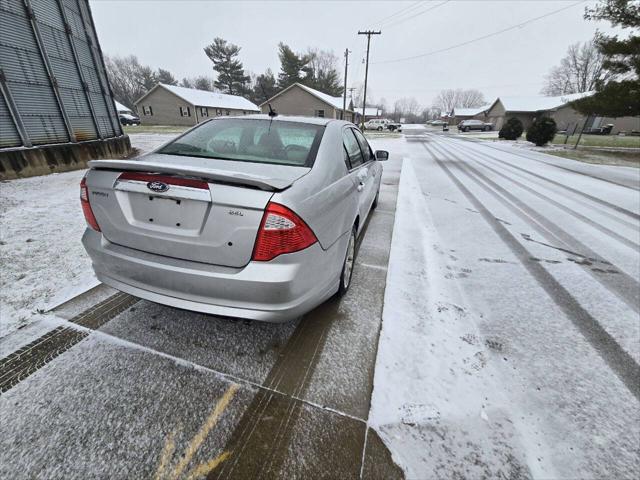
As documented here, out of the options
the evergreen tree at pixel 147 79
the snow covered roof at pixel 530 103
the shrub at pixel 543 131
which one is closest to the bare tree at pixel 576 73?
the snow covered roof at pixel 530 103

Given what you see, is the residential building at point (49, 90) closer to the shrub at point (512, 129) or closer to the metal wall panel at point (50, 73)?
the metal wall panel at point (50, 73)

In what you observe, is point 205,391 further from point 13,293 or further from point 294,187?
point 13,293

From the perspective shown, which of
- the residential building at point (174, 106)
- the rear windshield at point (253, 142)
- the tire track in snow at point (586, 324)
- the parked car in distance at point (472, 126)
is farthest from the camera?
the parked car in distance at point (472, 126)

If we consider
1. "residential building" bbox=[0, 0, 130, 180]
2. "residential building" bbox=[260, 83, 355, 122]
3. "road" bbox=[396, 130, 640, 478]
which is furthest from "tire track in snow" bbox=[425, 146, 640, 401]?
"residential building" bbox=[260, 83, 355, 122]

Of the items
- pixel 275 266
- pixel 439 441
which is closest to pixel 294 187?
pixel 275 266

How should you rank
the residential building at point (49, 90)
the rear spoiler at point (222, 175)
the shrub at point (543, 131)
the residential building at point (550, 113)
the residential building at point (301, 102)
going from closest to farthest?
the rear spoiler at point (222, 175) < the residential building at point (49, 90) < the shrub at point (543, 131) < the residential building at point (301, 102) < the residential building at point (550, 113)

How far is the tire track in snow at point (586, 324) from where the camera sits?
2109mm

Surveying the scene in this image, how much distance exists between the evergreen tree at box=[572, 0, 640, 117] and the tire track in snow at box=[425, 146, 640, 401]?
767 inches

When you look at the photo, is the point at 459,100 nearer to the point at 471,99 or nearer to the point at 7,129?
the point at 471,99

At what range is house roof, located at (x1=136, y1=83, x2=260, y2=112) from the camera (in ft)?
132

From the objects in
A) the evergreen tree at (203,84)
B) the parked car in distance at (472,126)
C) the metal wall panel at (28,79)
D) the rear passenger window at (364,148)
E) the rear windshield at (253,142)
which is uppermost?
the evergreen tree at (203,84)

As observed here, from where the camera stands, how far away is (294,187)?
1743 mm

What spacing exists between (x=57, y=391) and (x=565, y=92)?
90.1 m

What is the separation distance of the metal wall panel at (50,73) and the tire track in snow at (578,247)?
10.7 meters
